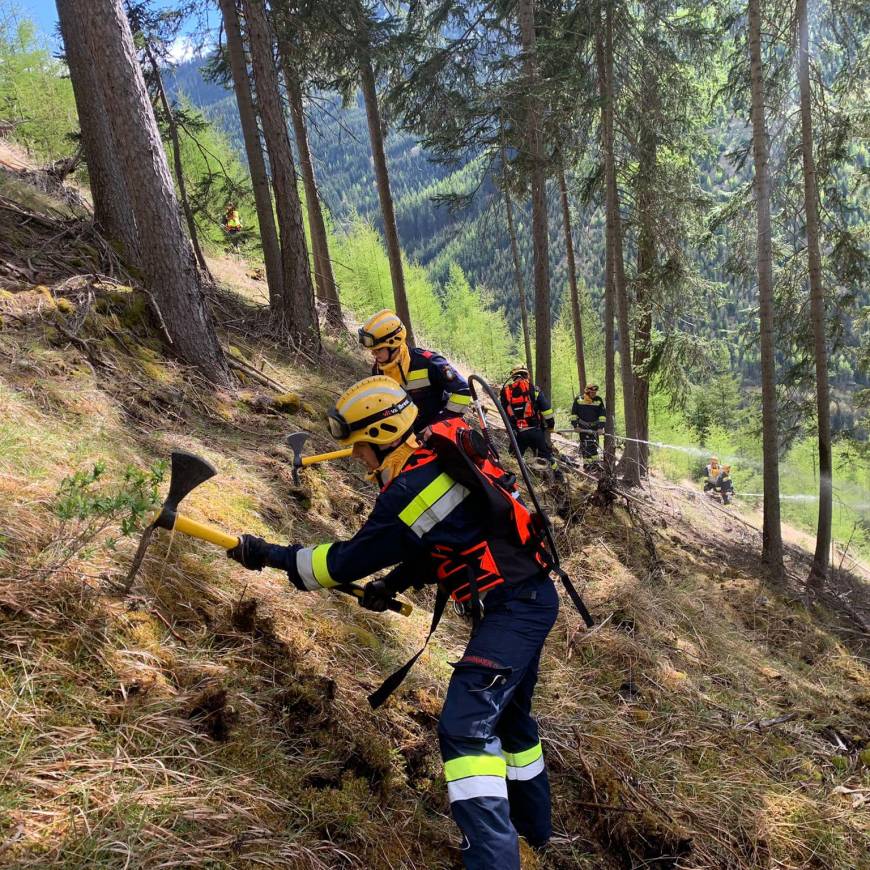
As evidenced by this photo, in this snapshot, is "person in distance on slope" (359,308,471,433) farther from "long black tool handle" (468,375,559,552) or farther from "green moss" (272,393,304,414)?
"long black tool handle" (468,375,559,552)

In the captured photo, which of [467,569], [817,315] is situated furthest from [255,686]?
[817,315]

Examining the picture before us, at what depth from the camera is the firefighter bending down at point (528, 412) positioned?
9086 millimetres

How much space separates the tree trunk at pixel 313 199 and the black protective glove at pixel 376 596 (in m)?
9.67

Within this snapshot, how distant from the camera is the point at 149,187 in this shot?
17.8 feet

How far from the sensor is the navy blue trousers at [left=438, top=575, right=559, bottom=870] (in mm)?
2318

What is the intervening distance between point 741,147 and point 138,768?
13335 millimetres

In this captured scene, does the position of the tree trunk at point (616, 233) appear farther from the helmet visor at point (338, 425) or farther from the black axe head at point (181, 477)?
the black axe head at point (181, 477)

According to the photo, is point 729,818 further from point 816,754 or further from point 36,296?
point 36,296

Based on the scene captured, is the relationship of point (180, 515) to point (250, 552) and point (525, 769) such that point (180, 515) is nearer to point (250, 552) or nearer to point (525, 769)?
point (250, 552)

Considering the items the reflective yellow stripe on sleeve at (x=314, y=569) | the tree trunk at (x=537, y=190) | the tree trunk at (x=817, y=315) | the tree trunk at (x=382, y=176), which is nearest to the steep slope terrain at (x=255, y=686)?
the reflective yellow stripe on sleeve at (x=314, y=569)

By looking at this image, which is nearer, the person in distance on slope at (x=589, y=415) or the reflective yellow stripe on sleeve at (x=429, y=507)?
the reflective yellow stripe on sleeve at (x=429, y=507)

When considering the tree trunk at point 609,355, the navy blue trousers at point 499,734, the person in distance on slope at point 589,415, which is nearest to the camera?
the navy blue trousers at point 499,734

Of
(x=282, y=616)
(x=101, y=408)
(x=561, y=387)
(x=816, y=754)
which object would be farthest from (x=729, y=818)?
(x=561, y=387)

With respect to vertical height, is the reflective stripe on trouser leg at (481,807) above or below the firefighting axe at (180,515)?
below
